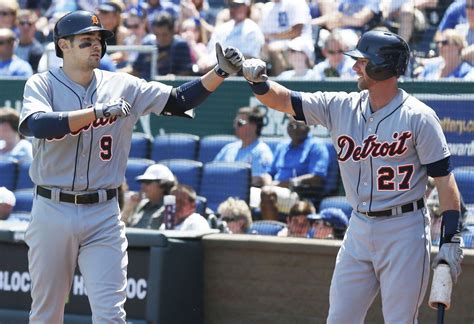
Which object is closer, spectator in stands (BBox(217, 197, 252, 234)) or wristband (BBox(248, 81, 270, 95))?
wristband (BBox(248, 81, 270, 95))

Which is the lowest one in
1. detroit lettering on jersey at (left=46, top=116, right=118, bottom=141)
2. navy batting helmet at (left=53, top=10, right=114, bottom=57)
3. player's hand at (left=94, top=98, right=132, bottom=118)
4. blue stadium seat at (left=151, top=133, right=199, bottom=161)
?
detroit lettering on jersey at (left=46, top=116, right=118, bottom=141)

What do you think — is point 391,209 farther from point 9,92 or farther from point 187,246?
point 9,92

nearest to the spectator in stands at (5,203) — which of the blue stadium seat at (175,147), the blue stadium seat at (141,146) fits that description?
the blue stadium seat at (141,146)

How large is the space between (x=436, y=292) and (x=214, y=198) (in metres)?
3.38

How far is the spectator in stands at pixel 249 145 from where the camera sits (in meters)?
7.80

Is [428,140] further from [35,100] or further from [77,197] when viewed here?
[35,100]

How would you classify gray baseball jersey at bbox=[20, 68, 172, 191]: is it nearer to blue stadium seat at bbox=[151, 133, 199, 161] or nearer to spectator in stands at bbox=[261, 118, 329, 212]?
spectator in stands at bbox=[261, 118, 329, 212]

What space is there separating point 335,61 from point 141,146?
177cm

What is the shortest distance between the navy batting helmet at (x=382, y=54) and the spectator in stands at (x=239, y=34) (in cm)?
397

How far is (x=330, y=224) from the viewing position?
7016mm

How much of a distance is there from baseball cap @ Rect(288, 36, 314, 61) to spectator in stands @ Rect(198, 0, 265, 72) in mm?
343

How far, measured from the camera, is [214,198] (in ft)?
25.7

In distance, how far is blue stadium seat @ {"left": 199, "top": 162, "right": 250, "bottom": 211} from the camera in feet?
25.1

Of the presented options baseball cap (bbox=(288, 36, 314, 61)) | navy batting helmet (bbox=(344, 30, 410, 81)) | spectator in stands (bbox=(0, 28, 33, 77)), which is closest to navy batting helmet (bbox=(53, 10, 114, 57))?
navy batting helmet (bbox=(344, 30, 410, 81))
